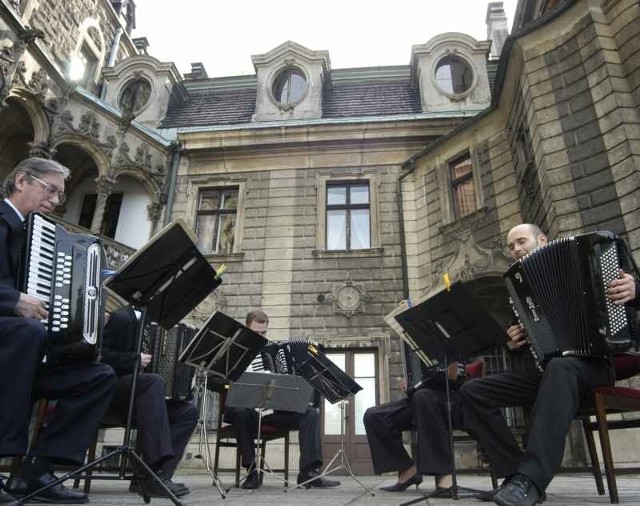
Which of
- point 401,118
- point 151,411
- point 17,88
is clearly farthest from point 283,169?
point 151,411

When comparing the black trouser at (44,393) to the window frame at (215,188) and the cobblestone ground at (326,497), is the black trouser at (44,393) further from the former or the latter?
the window frame at (215,188)

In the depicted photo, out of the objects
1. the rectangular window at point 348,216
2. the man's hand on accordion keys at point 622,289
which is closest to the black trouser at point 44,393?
the man's hand on accordion keys at point 622,289

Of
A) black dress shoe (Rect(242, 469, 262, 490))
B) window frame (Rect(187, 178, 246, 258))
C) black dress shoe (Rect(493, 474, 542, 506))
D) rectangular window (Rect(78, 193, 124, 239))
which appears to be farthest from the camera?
rectangular window (Rect(78, 193, 124, 239))

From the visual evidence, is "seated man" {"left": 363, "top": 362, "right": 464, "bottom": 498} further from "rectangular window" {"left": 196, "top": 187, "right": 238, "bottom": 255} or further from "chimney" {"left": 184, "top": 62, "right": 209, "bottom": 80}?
"chimney" {"left": 184, "top": 62, "right": 209, "bottom": 80}

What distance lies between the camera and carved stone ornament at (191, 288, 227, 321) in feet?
38.0

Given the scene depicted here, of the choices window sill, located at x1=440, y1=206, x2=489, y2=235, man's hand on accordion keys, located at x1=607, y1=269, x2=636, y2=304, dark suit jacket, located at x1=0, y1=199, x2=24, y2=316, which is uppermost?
window sill, located at x1=440, y1=206, x2=489, y2=235

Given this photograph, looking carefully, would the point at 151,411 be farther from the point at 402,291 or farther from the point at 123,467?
the point at 402,291

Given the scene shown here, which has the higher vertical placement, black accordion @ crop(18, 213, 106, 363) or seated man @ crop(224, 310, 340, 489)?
black accordion @ crop(18, 213, 106, 363)

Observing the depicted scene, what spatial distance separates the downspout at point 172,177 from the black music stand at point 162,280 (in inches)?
372

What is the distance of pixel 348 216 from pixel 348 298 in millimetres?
2388

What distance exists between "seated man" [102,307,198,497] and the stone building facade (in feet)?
21.5

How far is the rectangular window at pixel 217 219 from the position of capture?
42.2 ft

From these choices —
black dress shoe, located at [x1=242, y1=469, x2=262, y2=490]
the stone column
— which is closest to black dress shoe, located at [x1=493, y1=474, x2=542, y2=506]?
black dress shoe, located at [x1=242, y1=469, x2=262, y2=490]

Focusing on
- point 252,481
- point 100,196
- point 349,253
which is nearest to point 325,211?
point 349,253
